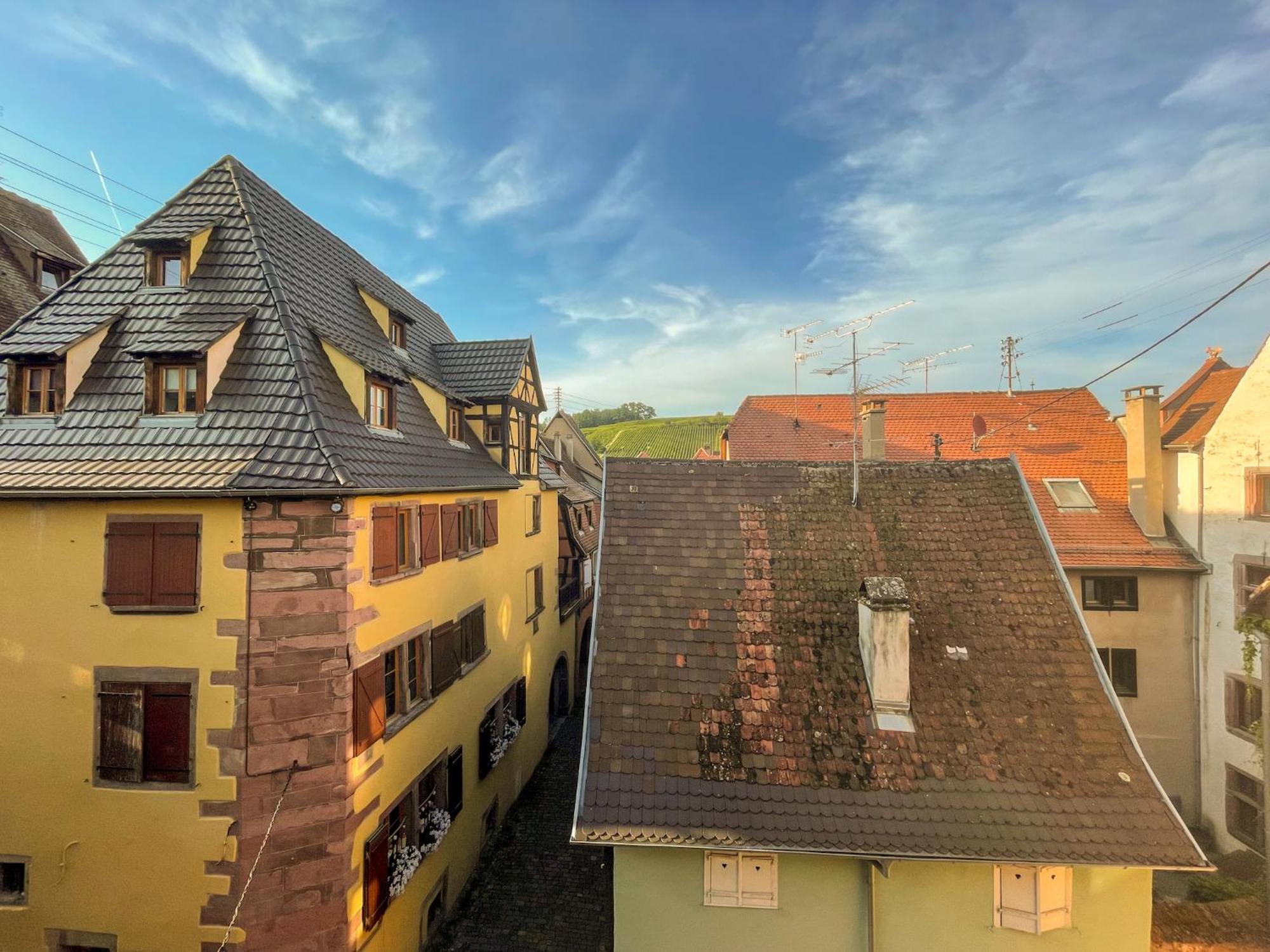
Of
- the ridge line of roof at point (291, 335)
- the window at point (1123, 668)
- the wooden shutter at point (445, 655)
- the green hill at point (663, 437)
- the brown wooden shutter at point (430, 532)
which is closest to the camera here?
the ridge line of roof at point (291, 335)

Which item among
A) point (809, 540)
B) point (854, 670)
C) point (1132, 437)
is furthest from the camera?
point (1132, 437)

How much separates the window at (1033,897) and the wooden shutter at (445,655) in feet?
31.6

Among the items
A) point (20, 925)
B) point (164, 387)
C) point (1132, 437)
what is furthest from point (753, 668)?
point (1132, 437)

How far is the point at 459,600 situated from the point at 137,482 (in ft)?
20.3

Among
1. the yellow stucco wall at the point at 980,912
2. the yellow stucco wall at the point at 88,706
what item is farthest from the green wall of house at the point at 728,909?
the yellow stucco wall at the point at 88,706

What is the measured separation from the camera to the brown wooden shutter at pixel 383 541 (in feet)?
29.0

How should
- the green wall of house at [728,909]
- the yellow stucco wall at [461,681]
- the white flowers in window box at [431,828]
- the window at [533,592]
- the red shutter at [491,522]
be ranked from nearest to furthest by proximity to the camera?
the green wall of house at [728,909], the yellow stucco wall at [461,681], the white flowers in window box at [431,828], the red shutter at [491,522], the window at [533,592]

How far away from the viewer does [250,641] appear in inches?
301

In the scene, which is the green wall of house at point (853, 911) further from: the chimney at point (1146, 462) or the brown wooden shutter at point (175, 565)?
the chimney at point (1146, 462)

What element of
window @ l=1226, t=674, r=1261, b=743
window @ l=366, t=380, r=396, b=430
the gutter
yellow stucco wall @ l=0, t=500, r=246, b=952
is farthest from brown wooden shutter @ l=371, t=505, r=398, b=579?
window @ l=1226, t=674, r=1261, b=743

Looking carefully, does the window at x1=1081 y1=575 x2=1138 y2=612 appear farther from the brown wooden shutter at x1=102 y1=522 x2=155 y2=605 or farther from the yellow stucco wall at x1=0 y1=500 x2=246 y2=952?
the brown wooden shutter at x1=102 y1=522 x2=155 y2=605

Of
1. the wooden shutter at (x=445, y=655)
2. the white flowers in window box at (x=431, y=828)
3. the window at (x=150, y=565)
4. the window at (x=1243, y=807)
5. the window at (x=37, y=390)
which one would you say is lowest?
the window at (x=1243, y=807)

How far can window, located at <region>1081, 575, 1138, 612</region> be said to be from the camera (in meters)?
16.6

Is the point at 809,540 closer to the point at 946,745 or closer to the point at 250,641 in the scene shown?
the point at 946,745
